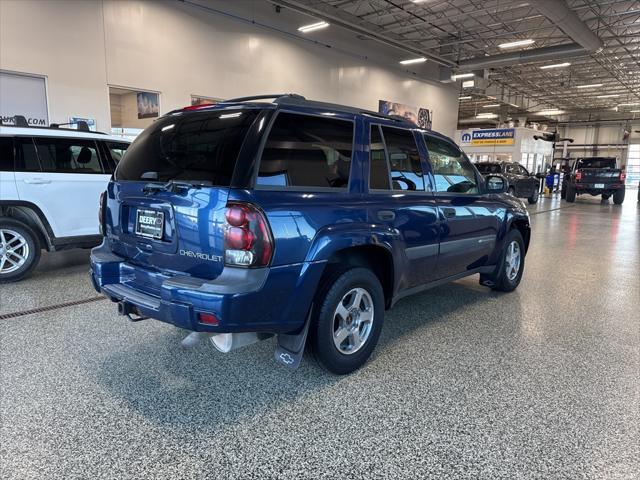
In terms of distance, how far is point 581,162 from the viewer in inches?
763

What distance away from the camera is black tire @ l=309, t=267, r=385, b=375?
8.52 feet

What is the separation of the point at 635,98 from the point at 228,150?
35867mm

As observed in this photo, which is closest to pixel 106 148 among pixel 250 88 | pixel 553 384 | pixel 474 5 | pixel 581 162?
pixel 553 384

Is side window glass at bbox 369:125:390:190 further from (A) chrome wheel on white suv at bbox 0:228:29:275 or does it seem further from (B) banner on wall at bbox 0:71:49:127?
(B) banner on wall at bbox 0:71:49:127

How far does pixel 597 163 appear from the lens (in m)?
18.9

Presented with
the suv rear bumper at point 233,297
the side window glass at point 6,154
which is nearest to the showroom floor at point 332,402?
the suv rear bumper at point 233,297

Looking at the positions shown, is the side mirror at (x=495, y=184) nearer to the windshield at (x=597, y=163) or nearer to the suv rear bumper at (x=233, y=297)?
the suv rear bumper at (x=233, y=297)

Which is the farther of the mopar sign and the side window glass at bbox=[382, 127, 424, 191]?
the mopar sign

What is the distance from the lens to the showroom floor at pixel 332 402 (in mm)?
2016

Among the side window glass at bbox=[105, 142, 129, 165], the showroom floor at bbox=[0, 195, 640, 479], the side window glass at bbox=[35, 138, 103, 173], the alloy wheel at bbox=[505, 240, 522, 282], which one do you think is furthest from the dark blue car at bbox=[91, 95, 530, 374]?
the side window glass at bbox=[105, 142, 129, 165]

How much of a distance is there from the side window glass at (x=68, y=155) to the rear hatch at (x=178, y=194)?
9.43 ft

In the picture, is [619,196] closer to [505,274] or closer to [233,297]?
[505,274]

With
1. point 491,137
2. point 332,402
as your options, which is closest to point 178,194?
point 332,402

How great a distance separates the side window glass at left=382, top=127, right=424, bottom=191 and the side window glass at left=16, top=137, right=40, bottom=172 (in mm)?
4189
